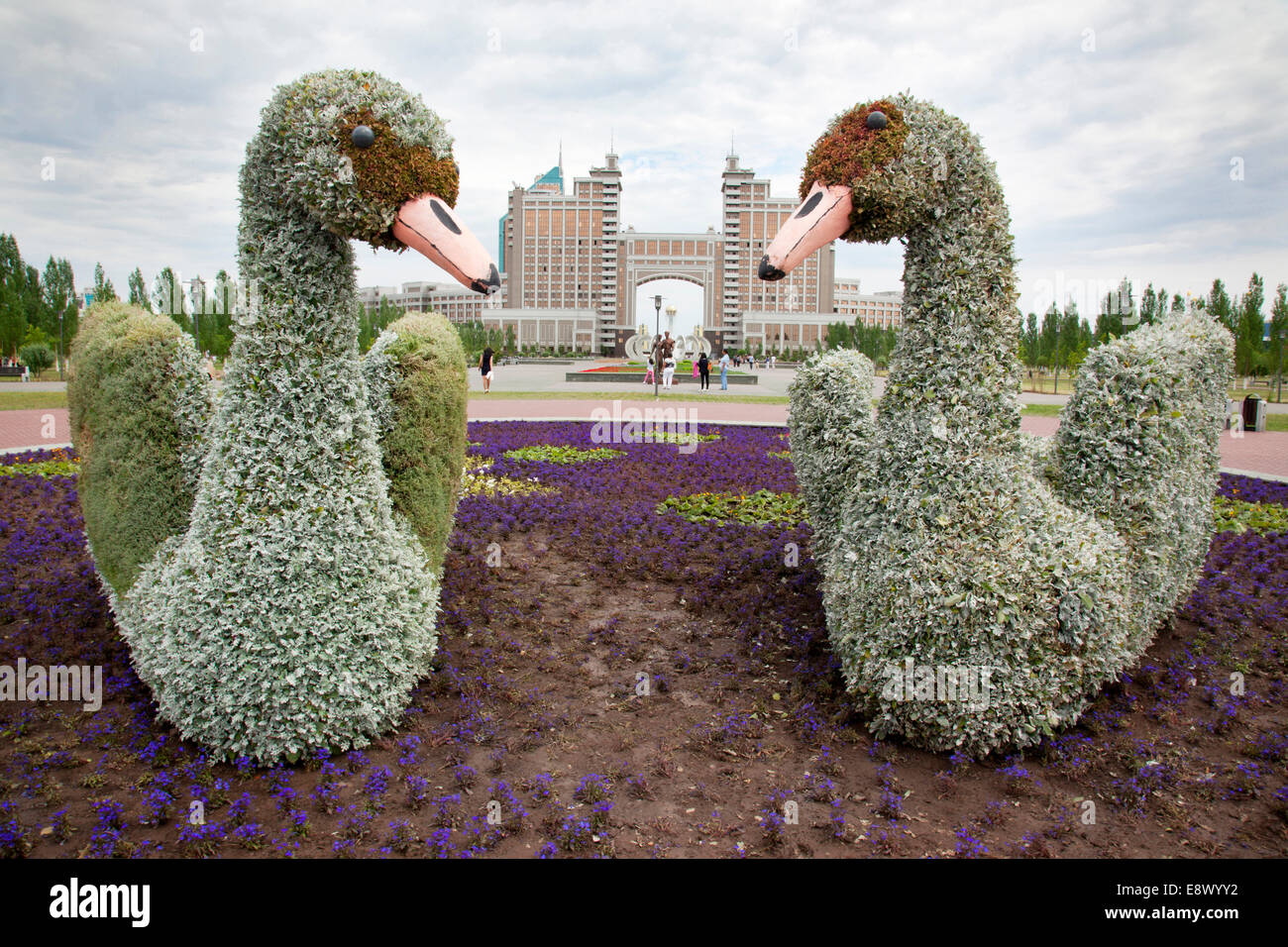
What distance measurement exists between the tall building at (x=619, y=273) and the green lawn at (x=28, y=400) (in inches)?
3386

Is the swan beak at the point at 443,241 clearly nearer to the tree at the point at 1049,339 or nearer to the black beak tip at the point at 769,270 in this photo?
the black beak tip at the point at 769,270

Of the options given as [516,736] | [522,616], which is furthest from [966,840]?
[522,616]

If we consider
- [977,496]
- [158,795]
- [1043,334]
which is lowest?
[158,795]

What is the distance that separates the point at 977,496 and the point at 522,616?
9.99 feet

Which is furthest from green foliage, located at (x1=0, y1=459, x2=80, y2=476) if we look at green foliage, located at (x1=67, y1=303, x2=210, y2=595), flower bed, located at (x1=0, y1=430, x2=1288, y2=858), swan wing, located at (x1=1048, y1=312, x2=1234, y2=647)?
swan wing, located at (x1=1048, y1=312, x2=1234, y2=647)

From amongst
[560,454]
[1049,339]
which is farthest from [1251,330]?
[560,454]

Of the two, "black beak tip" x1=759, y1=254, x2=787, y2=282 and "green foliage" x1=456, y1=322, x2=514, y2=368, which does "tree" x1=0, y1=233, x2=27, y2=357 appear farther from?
"black beak tip" x1=759, y1=254, x2=787, y2=282

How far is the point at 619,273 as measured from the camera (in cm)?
11569

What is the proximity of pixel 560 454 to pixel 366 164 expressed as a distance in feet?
25.8

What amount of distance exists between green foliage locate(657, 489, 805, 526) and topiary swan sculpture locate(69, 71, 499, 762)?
4.49 meters

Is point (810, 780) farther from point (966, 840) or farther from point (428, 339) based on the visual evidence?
point (428, 339)

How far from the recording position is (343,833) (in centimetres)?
291

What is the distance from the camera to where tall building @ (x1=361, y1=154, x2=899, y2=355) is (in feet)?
357
